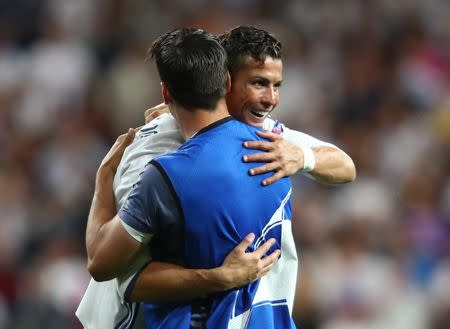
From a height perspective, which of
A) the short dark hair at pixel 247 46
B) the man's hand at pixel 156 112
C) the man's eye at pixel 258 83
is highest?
the short dark hair at pixel 247 46

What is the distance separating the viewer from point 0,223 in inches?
367

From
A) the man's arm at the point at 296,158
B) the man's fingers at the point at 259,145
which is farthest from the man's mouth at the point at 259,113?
the man's fingers at the point at 259,145

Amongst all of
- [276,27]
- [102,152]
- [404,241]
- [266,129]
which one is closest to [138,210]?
[266,129]


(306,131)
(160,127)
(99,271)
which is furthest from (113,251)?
(306,131)

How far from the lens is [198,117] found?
3.78 meters

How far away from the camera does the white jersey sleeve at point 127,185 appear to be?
13.0ft

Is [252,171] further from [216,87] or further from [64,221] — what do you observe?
[64,221]

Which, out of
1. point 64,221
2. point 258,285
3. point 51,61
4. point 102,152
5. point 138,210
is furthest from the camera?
point 51,61

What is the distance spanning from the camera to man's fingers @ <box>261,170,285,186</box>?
3760mm

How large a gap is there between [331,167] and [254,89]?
0.41 metres

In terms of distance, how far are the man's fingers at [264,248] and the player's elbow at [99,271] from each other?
47 cm

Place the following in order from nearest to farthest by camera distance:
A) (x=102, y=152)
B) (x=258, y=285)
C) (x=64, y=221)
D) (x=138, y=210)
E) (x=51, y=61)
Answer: (x=138, y=210) < (x=258, y=285) < (x=64, y=221) < (x=102, y=152) < (x=51, y=61)

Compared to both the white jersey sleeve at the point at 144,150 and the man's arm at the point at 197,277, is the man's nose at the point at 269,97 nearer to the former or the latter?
the white jersey sleeve at the point at 144,150

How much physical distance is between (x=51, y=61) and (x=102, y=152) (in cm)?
141
